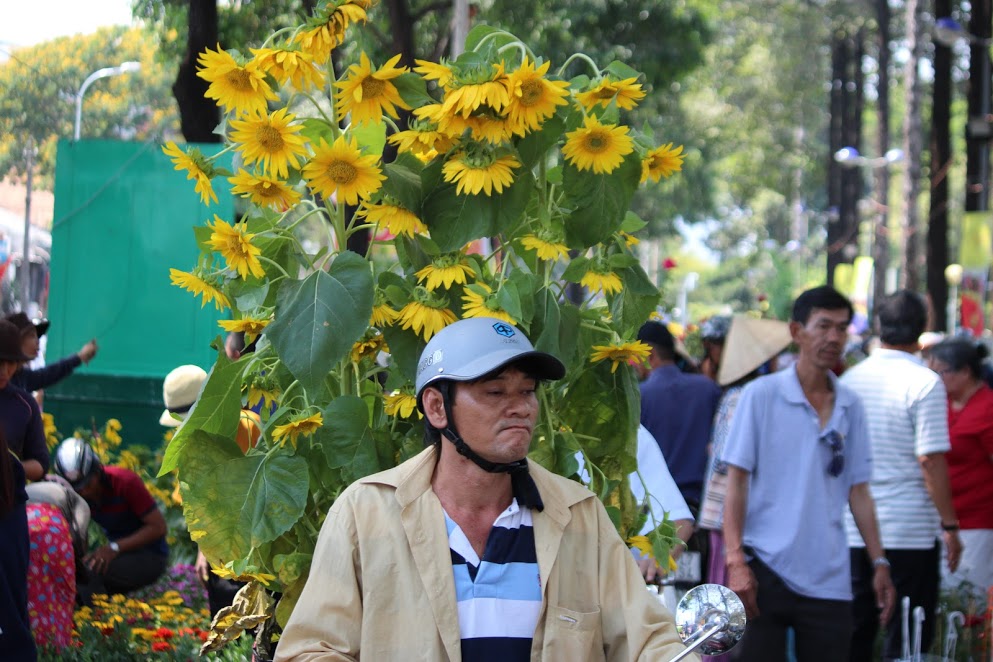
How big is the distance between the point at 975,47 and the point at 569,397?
1810 centimetres

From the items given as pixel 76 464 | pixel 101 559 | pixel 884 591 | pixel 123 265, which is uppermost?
pixel 123 265

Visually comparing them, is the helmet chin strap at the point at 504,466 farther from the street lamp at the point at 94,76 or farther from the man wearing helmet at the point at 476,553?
the street lamp at the point at 94,76

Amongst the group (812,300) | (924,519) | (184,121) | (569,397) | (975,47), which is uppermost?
(975,47)

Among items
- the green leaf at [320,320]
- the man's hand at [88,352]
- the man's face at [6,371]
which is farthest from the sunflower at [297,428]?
the man's hand at [88,352]

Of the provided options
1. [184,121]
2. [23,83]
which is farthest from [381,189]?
[23,83]

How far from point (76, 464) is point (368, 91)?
13.9 ft

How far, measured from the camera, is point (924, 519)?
23.9 ft

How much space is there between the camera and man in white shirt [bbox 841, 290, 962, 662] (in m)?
7.18

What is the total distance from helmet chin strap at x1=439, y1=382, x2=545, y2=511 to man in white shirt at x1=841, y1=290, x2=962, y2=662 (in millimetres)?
4243

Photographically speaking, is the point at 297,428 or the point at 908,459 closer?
the point at 297,428

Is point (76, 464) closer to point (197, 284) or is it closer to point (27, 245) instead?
point (197, 284)

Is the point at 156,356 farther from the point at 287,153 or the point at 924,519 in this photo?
the point at 287,153

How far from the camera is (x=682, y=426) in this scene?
828 cm

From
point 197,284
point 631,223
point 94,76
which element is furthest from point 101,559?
point 94,76
